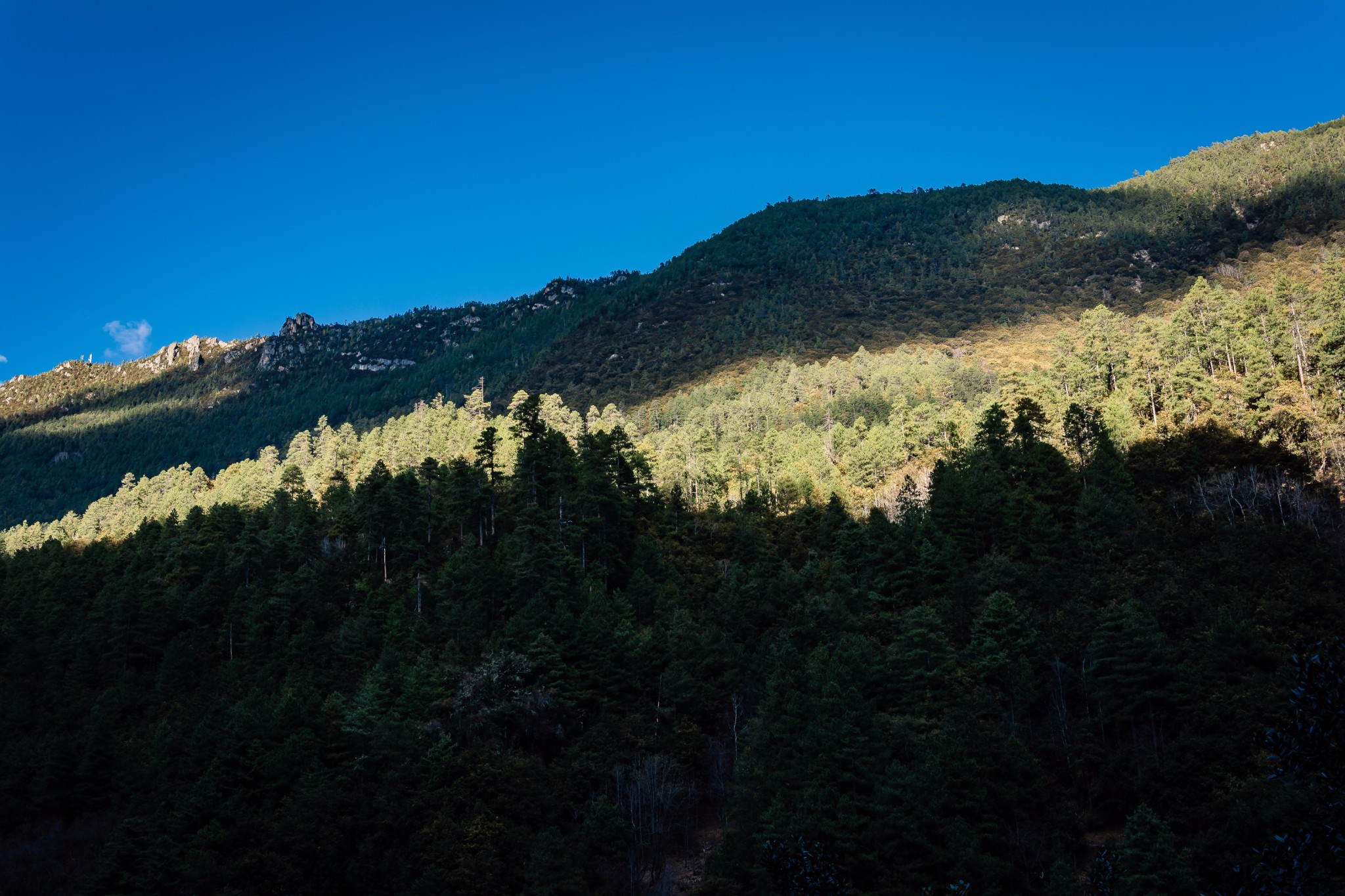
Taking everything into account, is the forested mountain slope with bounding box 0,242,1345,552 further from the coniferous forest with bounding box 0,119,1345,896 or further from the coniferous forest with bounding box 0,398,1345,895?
the coniferous forest with bounding box 0,398,1345,895

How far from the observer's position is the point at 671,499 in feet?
277

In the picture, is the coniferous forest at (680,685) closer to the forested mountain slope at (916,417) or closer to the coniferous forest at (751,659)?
the coniferous forest at (751,659)

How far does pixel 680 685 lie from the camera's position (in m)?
54.7

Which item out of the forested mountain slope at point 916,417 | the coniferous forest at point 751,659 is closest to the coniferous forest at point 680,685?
the coniferous forest at point 751,659

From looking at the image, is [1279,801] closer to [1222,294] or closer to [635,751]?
[635,751]

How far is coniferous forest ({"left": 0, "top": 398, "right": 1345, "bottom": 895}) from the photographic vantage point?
39969 mm

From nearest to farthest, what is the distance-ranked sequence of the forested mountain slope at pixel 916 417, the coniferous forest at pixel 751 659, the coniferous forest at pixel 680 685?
the coniferous forest at pixel 751 659 < the coniferous forest at pixel 680 685 < the forested mountain slope at pixel 916 417

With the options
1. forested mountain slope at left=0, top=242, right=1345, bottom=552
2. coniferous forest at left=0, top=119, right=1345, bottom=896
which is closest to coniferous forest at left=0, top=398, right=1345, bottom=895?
coniferous forest at left=0, top=119, right=1345, bottom=896

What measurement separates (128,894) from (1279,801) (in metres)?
55.0

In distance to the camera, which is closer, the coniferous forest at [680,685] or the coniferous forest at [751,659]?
the coniferous forest at [751,659]

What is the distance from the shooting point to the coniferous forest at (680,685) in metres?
40.0

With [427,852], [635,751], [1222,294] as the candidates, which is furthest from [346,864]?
[1222,294]

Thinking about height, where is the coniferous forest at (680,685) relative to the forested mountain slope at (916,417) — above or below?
below

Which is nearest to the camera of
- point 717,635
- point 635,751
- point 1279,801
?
point 1279,801
